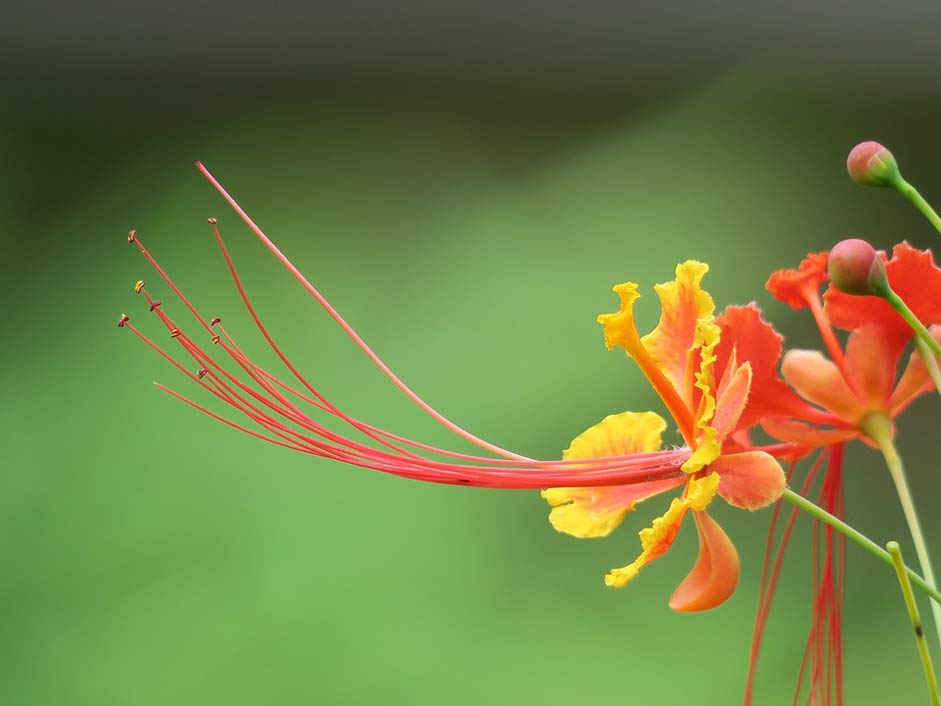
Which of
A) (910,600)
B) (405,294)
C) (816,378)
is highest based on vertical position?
(405,294)

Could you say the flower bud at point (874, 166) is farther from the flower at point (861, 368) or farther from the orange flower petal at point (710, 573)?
the orange flower petal at point (710, 573)

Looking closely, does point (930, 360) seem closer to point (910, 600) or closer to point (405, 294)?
point (910, 600)

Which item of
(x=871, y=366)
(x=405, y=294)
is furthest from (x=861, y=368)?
(x=405, y=294)

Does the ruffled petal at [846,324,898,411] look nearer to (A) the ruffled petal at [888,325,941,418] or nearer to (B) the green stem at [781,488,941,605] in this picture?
(A) the ruffled petal at [888,325,941,418]

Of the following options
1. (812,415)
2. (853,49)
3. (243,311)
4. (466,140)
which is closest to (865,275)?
(812,415)

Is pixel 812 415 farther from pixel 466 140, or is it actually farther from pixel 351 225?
pixel 466 140

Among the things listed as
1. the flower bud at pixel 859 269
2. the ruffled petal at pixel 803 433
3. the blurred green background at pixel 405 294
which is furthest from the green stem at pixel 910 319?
the blurred green background at pixel 405 294
